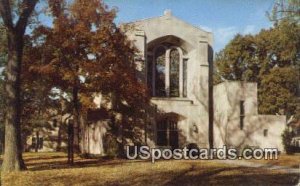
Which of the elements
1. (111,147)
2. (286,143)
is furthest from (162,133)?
(286,143)

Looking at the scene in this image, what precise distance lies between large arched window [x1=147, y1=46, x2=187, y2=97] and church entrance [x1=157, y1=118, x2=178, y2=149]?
1.61 metres

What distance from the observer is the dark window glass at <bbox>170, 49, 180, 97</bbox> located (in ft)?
88.1

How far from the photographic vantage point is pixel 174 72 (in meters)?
27.1

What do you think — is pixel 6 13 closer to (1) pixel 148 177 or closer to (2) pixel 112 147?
(1) pixel 148 177

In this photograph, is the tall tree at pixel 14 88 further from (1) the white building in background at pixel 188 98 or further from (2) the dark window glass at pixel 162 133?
(2) the dark window glass at pixel 162 133

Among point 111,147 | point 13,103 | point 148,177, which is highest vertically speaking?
point 13,103

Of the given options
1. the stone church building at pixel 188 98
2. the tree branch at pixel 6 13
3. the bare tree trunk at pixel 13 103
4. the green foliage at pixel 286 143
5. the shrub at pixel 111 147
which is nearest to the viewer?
the tree branch at pixel 6 13

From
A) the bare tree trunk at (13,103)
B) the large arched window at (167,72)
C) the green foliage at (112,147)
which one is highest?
the large arched window at (167,72)

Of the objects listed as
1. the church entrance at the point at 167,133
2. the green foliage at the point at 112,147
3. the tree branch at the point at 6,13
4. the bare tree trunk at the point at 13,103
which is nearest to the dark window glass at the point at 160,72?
the church entrance at the point at 167,133

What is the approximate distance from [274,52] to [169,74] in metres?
13.8

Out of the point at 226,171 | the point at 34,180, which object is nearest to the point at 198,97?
the point at 226,171

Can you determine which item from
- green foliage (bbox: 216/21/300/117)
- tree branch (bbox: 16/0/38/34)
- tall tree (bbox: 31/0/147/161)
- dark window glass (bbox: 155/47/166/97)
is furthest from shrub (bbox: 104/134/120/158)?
green foliage (bbox: 216/21/300/117)

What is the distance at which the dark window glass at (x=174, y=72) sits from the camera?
26844 mm

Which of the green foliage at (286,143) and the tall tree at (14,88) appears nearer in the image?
the tall tree at (14,88)
